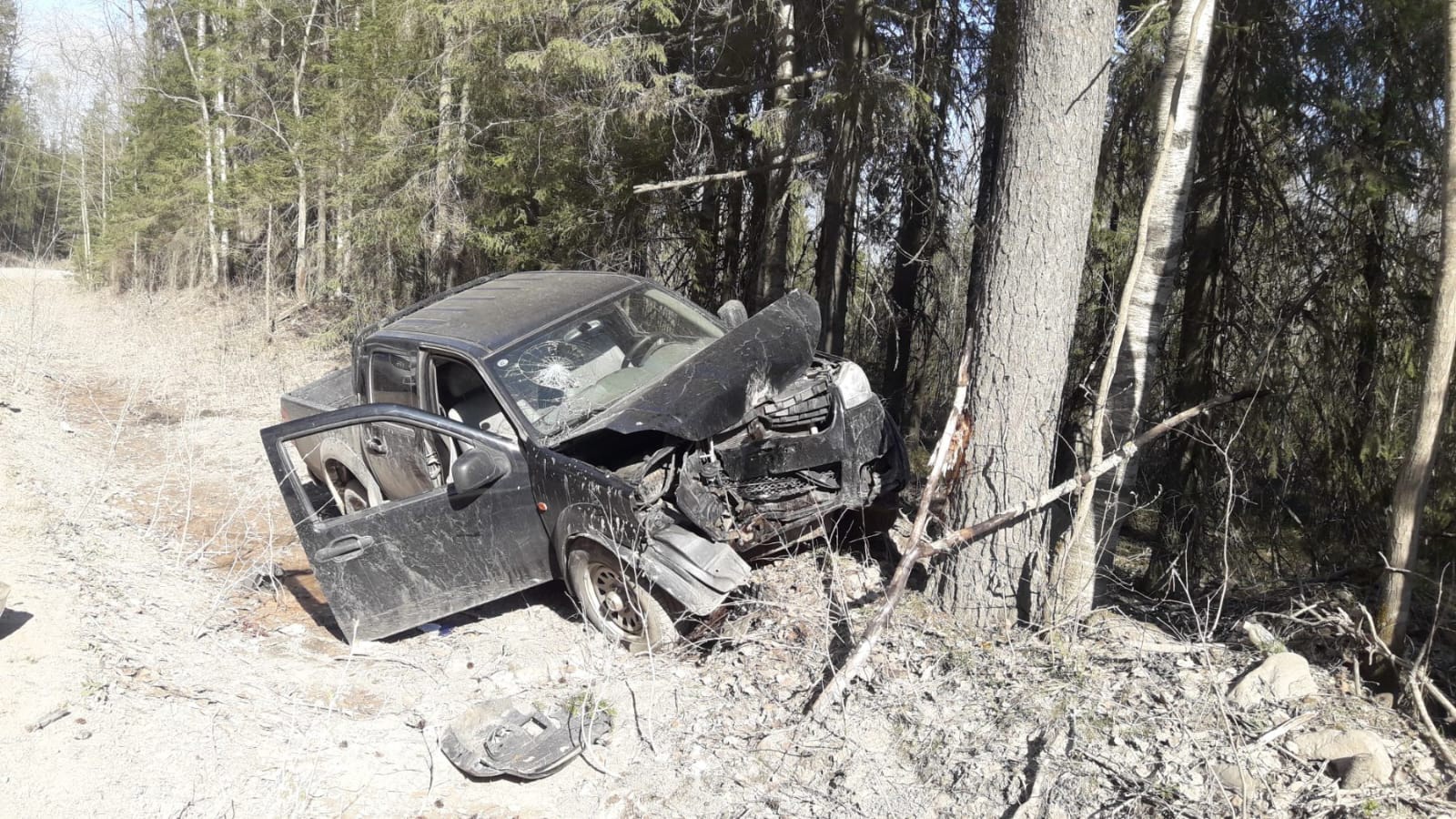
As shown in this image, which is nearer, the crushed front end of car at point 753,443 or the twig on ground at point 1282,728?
the twig on ground at point 1282,728

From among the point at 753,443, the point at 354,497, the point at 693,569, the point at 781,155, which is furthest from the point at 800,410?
the point at 781,155

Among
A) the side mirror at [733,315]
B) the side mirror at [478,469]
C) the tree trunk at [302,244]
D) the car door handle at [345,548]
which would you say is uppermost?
the side mirror at [733,315]

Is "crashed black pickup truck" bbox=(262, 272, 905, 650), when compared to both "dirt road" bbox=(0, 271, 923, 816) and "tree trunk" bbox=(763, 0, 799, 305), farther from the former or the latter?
"tree trunk" bbox=(763, 0, 799, 305)

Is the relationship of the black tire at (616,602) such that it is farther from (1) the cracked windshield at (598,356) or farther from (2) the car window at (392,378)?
(2) the car window at (392,378)

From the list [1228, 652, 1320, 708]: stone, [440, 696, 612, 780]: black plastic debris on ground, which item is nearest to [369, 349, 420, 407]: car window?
[440, 696, 612, 780]: black plastic debris on ground

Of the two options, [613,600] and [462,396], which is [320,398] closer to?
[462,396]

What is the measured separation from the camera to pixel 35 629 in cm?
502

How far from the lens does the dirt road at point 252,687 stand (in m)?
3.91

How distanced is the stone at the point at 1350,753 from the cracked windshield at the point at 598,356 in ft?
12.1

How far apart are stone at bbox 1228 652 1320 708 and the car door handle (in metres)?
4.30

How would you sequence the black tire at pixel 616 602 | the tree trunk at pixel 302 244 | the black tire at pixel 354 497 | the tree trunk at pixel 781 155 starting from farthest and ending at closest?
the tree trunk at pixel 302 244, the tree trunk at pixel 781 155, the black tire at pixel 354 497, the black tire at pixel 616 602

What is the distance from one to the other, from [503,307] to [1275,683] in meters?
4.75

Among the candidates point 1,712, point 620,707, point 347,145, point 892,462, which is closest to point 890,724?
point 620,707

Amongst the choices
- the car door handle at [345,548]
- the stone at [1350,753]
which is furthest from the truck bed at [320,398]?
the stone at [1350,753]
